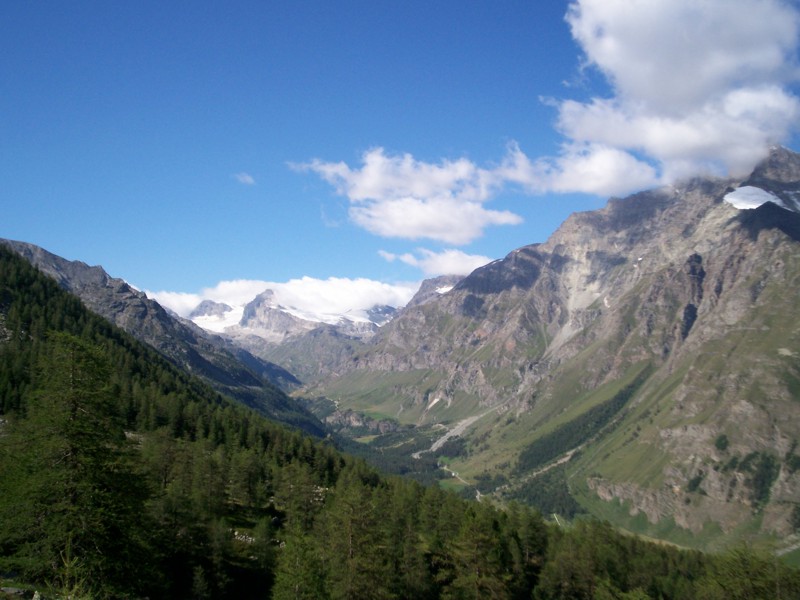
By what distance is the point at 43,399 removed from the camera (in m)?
26.8

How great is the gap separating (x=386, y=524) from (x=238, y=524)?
22.7 m

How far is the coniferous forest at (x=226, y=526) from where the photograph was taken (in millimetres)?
25219

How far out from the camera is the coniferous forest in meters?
25.2

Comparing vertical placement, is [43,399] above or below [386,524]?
above

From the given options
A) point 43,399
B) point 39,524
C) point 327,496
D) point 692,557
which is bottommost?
point 692,557

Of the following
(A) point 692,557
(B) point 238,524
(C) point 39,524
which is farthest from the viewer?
(A) point 692,557

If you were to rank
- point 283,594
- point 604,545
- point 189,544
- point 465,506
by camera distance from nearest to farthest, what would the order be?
point 283,594 < point 189,544 < point 465,506 < point 604,545

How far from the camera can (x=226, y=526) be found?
66500 mm

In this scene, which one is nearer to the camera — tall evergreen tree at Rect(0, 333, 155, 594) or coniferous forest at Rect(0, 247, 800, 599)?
tall evergreen tree at Rect(0, 333, 155, 594)

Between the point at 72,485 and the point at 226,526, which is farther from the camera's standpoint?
the point at 226,526

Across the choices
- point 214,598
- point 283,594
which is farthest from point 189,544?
point 283,594

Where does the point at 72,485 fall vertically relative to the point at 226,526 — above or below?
above

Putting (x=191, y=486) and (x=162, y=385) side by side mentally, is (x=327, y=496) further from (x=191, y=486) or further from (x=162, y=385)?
(x=162, y=385)

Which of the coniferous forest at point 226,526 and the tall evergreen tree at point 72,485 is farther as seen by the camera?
the coniferous forest at point 226,526
